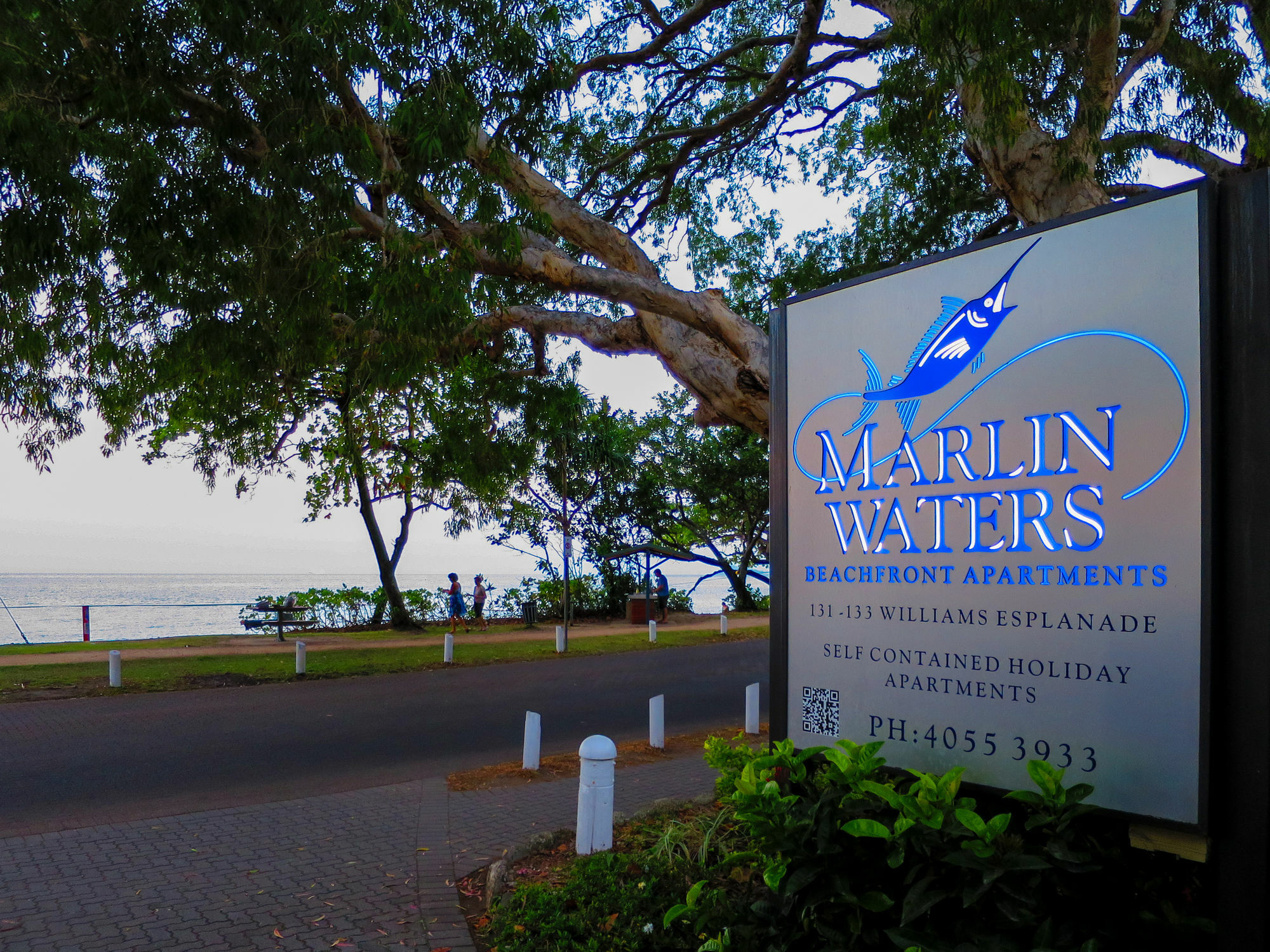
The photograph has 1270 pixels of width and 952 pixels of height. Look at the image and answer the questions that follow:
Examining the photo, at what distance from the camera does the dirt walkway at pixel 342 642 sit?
18.9 m

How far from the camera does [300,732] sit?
11812 mm

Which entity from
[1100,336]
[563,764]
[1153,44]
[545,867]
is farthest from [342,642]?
[1100,336]

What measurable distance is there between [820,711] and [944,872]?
125 centimetres

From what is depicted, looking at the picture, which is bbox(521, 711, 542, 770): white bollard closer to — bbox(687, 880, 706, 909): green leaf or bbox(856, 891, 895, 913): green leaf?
bbox(687, 880, 706, 909): green leaf

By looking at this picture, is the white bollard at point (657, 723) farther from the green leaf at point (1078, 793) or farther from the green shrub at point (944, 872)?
the green leaf at point (1078, 793)

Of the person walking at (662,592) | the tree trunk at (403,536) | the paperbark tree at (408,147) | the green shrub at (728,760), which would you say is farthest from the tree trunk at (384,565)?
the green shrub at (728,760)

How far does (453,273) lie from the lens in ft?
29.4

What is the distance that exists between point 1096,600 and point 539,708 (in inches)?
440

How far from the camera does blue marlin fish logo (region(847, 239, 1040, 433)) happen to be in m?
3.95

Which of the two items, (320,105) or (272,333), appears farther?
(272,333)

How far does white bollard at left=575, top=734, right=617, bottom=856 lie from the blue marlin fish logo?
3.07 meters

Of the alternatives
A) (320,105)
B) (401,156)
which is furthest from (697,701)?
(320,105)

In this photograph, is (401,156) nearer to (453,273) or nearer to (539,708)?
(453,273)

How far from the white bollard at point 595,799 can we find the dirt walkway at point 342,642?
15030 millimetres
